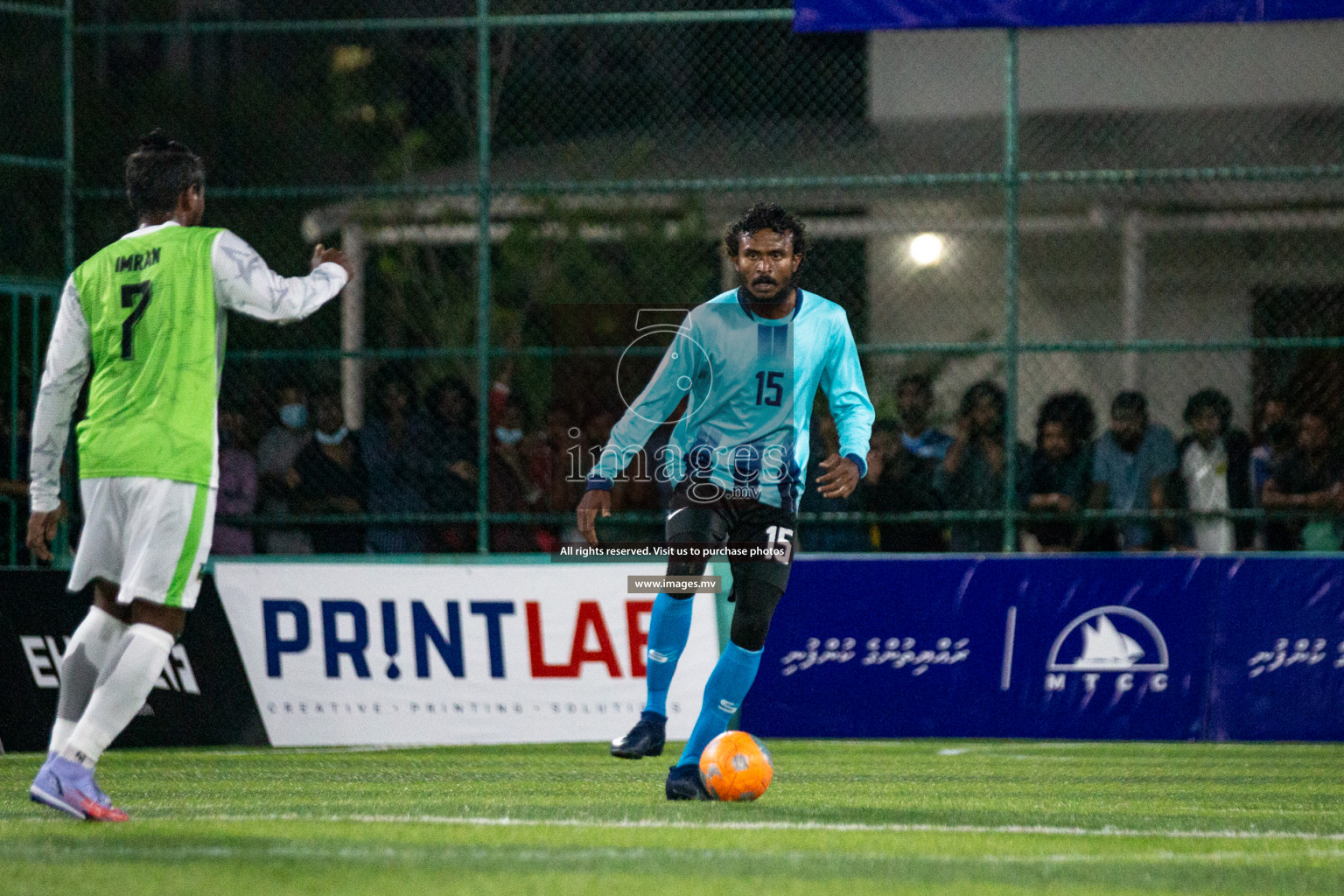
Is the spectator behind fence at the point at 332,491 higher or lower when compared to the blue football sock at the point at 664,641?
higher

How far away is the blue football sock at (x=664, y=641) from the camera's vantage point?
688 cm

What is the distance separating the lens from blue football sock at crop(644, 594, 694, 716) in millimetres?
6879

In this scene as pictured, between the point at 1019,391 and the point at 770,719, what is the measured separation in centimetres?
509

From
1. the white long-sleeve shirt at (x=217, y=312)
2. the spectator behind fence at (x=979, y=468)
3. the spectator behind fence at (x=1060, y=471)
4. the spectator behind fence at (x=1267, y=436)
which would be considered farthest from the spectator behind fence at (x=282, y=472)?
the spectator behind fence at (x=1267, y=436)

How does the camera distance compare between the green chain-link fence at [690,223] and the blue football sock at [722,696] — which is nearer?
the blue football sock at [722,696]

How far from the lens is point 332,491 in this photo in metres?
11.5

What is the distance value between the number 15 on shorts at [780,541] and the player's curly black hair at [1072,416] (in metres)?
4.99

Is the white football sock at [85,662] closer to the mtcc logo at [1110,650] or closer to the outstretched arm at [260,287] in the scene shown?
the outstretched arm at [260,287]

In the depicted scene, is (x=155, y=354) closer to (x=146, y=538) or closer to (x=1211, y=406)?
(x=146, y=538)

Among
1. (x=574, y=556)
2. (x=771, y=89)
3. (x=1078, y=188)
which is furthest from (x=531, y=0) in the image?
(x=574, y=556)

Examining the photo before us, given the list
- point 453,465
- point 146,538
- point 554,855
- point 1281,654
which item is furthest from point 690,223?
point 554,855

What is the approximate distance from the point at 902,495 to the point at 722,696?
4.65 m

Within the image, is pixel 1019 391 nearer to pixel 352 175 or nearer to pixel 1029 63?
pixel 1029 63

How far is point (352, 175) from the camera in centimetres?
1980
